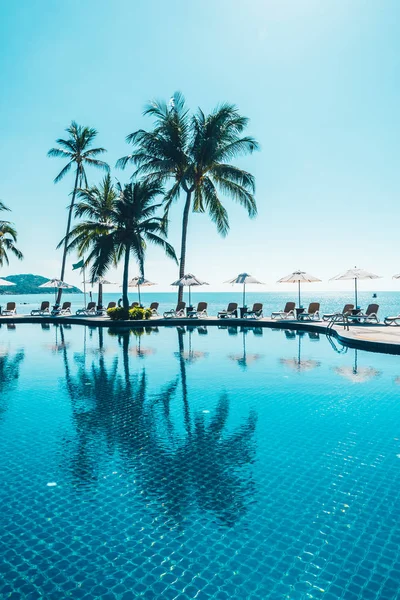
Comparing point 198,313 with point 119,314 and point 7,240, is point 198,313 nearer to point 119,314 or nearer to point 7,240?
point 119,314

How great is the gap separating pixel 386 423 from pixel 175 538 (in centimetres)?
410

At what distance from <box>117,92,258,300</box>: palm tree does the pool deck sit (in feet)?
10.6

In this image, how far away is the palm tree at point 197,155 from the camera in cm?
2080

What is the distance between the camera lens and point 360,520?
143 inches

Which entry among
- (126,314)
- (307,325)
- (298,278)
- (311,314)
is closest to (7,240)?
(126,314)

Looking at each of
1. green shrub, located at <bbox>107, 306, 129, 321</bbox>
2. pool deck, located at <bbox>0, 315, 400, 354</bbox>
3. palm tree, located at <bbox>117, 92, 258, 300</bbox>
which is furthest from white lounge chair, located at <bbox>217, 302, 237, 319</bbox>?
green shrub, located at <bbox>107, 306, 129, 321</bbox>

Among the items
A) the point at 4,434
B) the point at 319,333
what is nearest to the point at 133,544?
the point at 4,434

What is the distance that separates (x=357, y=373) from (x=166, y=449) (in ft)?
19.4

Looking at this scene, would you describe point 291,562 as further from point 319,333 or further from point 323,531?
point 319,333

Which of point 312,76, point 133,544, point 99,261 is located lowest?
point 133,544

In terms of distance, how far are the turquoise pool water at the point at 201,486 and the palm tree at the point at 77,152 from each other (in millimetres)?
Result: 21199

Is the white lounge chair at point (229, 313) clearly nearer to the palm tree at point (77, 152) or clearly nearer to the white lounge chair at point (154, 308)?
the white lounge chair at point (154, 308)

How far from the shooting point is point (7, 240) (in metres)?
29.6

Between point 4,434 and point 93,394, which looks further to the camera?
point 93,394
